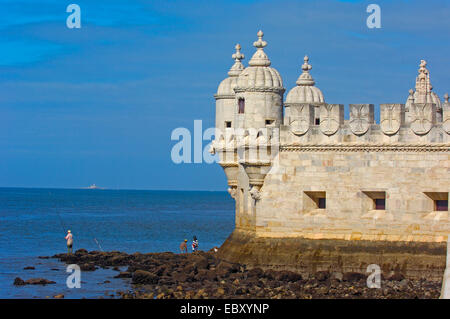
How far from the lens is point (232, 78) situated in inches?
1797

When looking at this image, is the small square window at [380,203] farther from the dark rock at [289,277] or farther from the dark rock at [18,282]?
the dark rock at [18,282]

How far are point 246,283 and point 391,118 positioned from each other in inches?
324

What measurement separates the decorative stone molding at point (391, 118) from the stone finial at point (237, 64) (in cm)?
1002

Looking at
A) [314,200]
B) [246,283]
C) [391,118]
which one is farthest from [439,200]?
[246,283]

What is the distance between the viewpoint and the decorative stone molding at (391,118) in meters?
37.2

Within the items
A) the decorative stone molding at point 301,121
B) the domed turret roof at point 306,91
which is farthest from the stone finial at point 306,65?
the decorative stone molding at point 301,121

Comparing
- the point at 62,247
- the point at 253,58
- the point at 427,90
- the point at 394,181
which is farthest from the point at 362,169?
the point at 62,247

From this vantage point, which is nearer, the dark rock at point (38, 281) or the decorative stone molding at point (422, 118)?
the decorative stone molding at point (422, 118)

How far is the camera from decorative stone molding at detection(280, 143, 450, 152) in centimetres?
3669

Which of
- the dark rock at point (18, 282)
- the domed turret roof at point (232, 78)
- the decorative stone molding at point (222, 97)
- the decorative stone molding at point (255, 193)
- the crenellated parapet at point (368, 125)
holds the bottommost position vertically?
the dark rock at point (18, 282)

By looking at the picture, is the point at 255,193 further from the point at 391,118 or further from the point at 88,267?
the point at 88,267
